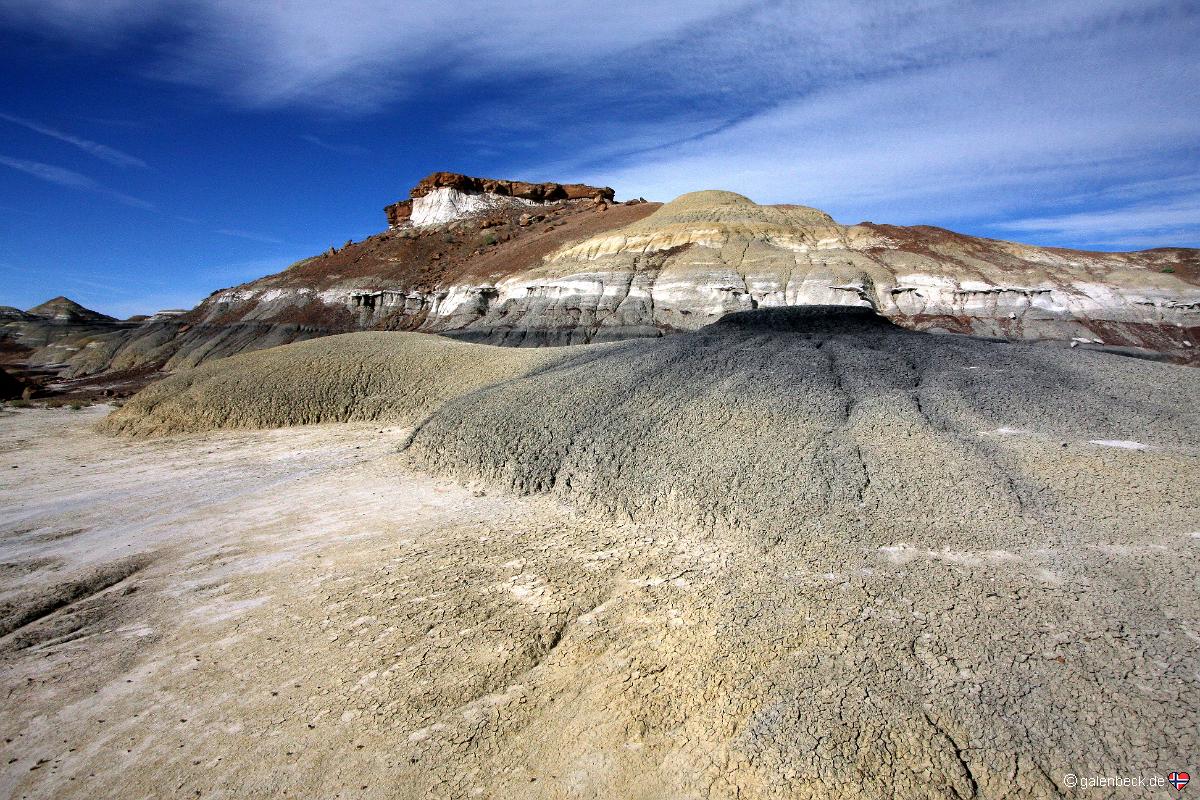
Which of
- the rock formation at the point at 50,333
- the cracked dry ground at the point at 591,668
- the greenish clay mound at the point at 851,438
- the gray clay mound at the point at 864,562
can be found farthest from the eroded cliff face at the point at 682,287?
the cracked dry ground at the point at 591,668

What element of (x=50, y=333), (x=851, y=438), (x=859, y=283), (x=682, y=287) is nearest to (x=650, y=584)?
(x=851, y=438)

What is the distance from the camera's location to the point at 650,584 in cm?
498

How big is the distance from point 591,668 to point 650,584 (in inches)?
45.0

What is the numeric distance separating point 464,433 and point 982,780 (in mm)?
7363

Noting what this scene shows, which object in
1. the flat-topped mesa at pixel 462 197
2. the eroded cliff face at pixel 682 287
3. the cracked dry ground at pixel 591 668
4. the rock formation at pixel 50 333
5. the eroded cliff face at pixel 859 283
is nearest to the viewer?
the cracked dry ground at pixel 591 668

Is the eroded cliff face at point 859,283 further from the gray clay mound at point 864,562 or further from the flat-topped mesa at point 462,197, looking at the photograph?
the flat-topped mesa at point 462,197

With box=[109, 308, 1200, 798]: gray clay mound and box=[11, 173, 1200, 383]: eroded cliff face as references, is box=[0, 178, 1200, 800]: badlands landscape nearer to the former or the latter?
box=[109, 308, 1200, 798]: gray clay mound

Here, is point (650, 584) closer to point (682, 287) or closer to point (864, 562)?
point (864, 562)

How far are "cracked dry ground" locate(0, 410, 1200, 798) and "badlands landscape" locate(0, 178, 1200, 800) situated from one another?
0.07 feet

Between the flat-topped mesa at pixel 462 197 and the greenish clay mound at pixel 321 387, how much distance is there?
45.7 metres

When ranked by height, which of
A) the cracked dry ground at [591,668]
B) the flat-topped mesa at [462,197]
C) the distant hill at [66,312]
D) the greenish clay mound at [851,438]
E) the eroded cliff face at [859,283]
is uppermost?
the flat-topped mesa at [462,197]

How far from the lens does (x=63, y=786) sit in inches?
124

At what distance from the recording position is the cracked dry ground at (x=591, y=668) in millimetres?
3107

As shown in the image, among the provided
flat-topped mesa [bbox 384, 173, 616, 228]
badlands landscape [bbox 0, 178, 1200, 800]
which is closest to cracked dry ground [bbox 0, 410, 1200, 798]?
badlands landscape [bbox 0, 178, 1200, 800]
